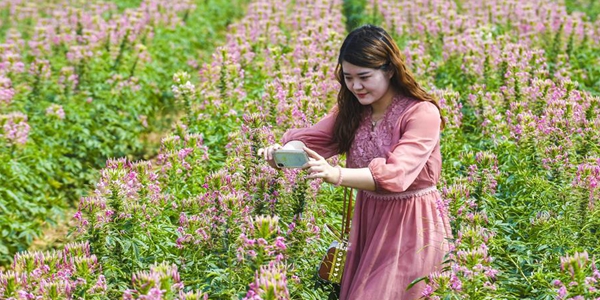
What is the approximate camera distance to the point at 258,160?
448cm

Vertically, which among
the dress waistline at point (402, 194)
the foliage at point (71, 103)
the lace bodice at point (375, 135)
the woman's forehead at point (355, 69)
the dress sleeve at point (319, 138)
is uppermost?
the woman's forehead at point (355, 69)

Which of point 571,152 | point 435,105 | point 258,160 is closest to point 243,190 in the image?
point 258,160

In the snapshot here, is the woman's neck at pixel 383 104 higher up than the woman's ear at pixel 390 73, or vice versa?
the woman's ear at pixel 390 73

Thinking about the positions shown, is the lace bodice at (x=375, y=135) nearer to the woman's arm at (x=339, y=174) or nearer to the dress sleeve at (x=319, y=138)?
the dress sleeve at (x=319, y=138)

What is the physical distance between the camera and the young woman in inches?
142

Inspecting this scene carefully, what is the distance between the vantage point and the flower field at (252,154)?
3.62m

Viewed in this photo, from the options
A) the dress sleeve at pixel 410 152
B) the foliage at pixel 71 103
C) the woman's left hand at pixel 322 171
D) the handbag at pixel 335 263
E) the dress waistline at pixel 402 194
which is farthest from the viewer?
the foliage at pixel 71 103

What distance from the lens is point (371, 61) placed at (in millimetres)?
3635

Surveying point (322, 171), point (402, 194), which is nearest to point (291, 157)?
point (322, 171)

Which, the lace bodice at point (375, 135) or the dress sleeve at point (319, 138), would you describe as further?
the dress sleeve at point (319, 138)

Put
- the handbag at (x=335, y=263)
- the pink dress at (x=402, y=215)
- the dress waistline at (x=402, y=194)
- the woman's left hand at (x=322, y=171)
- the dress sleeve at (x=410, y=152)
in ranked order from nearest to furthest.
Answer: the woman's left hand at (x=322, y=171)
the dress sleeve at (x=410, y=152)
the pink dress at (x=402, y=215)
the dress waistline at (x=402, y=194)
the handbag at (x=335, y=263)

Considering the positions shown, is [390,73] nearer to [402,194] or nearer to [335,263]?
[402,194]

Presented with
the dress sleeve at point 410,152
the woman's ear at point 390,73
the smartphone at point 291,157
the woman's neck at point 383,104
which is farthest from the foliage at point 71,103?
the dress sleeve at point 410,152

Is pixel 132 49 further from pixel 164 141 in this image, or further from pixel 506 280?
pixel 506 280
